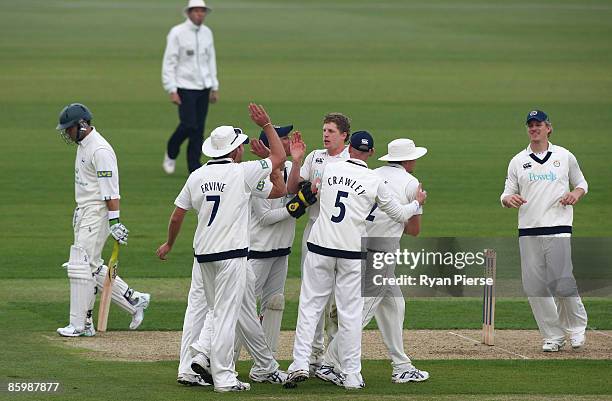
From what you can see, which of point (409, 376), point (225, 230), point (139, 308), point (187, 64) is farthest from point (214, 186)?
point (187, 64)

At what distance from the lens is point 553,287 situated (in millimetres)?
12758

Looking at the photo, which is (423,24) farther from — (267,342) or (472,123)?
(267,342)

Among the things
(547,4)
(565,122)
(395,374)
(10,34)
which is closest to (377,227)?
(395,374)

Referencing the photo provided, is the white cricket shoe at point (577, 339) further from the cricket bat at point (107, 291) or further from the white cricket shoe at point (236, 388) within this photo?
the cricket bat at point (107, 291)

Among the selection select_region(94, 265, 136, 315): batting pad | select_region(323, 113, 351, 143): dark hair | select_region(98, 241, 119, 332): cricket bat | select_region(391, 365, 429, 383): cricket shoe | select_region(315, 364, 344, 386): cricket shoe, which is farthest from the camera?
select_region(94, 265, 136, 315): batting pad

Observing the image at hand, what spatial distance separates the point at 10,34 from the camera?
168 ft

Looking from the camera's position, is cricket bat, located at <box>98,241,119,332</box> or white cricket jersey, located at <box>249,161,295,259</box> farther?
cricket bat, located at <box>98,241,119,332</box>

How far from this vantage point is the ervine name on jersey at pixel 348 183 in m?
11.0

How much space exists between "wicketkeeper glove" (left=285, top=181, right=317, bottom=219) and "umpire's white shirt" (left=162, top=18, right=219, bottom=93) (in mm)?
11054

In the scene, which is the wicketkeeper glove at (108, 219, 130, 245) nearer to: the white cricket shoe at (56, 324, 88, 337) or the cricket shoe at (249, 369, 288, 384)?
the white cricket shoe at (56, 324, 88, 337)

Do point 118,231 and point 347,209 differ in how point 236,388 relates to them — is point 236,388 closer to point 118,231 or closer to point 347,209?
point 347,209

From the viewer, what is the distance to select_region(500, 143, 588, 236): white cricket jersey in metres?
12.5

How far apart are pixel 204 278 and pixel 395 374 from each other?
5.55 ft

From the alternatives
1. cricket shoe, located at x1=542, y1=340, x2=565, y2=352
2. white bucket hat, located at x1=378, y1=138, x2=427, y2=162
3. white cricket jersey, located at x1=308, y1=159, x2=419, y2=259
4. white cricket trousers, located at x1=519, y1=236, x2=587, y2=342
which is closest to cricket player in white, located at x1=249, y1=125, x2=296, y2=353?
white cricket jersey, located at x1=308, y1=159, x2=419, y2=259
